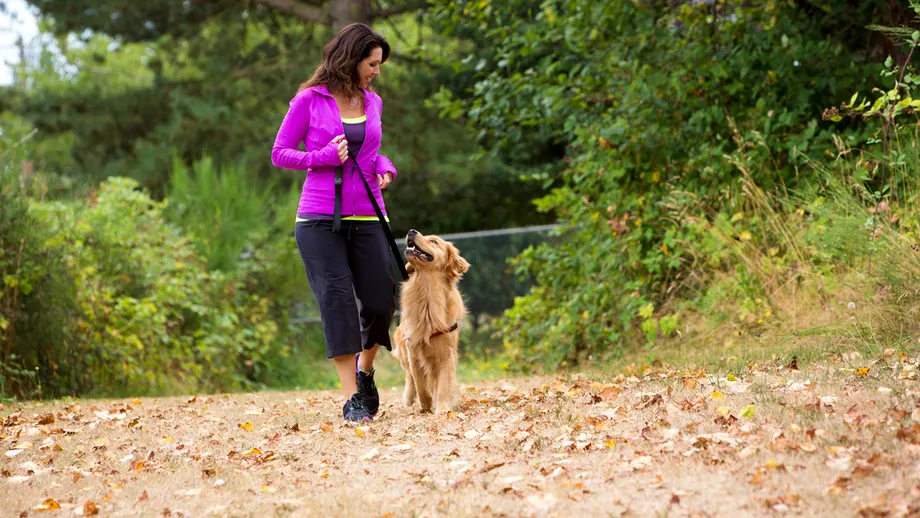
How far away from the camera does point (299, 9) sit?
18500mm

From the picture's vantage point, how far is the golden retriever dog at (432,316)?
602cm

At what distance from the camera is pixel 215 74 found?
21328 millimetres

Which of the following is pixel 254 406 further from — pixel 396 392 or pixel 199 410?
pixel 396 392

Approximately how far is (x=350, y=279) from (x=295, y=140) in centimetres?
86

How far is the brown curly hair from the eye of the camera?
5.78 meters

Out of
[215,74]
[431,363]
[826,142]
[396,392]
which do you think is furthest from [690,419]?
[215,74]

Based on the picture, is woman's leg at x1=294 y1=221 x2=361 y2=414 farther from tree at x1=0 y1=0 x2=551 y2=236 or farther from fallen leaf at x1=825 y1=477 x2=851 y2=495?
tree at x1=0 y1=0 x2=551 y2=236

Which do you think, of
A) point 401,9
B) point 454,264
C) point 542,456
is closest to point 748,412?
point 542,456

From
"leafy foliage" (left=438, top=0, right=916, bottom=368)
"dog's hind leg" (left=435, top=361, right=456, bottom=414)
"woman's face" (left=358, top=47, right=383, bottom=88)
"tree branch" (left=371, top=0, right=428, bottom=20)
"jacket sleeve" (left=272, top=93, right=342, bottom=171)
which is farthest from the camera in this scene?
"tree branch" (left=371, top=0, right=428, bottom=20)

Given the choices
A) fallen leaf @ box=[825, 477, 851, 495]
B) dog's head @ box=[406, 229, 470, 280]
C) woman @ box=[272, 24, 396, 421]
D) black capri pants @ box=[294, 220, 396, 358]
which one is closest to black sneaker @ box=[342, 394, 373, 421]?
woman @ box=[272, 24, 396, 421]

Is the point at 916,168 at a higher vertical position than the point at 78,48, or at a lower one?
lower

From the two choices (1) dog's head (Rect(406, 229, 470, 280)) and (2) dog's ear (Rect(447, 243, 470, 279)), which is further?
(2) dog's ear (Rect(447, 243, 470, 279))

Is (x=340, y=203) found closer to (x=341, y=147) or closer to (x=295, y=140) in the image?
(x=341, y=147)

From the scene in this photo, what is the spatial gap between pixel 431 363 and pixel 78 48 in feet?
144
